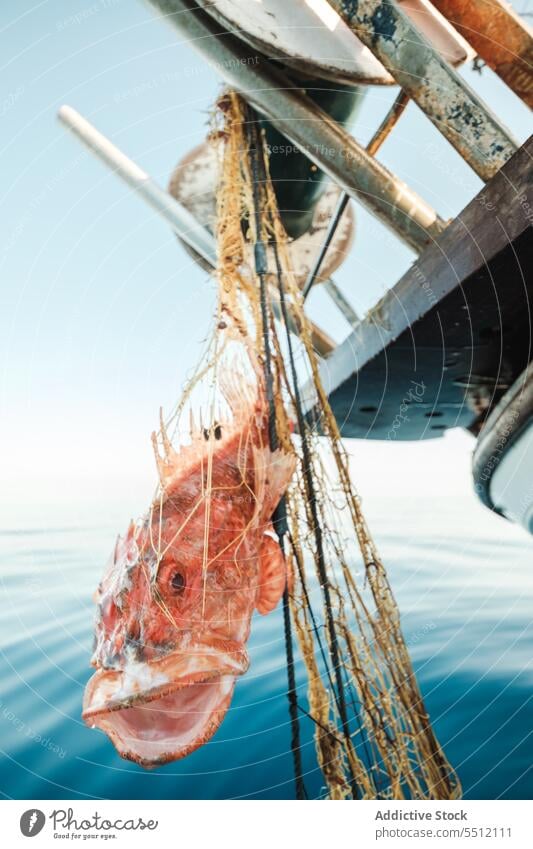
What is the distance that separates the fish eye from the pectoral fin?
21 centimetres

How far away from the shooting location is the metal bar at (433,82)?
1447 millimetres

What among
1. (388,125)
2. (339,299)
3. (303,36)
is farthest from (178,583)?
(339,299)

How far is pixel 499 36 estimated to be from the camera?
5.40ft

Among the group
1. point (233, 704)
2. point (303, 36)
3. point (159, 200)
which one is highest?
point (159, 200)

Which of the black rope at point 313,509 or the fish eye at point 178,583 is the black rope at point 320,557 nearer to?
the black rope at point 313,509

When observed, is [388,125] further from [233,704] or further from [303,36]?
[233,704]

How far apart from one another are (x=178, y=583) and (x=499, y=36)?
6.79ft

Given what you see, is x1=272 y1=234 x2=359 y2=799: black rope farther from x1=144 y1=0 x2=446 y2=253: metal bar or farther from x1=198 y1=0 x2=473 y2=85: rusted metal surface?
x1=198 y1=0 x2=473 y2=85: rusted metal surface

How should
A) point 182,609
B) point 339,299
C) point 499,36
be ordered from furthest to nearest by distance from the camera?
point 339,299, point 499,36, point 182,609

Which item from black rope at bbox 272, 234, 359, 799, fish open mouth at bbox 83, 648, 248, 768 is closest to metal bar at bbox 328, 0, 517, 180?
black rope at bbox 272, 234, 359, 799

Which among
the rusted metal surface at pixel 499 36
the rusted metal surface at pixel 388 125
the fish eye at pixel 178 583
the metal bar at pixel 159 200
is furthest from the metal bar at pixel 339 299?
the fish eye at pixel 178 583

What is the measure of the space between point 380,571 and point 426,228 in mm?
1250

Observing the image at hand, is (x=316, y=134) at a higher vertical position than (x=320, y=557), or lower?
higher
